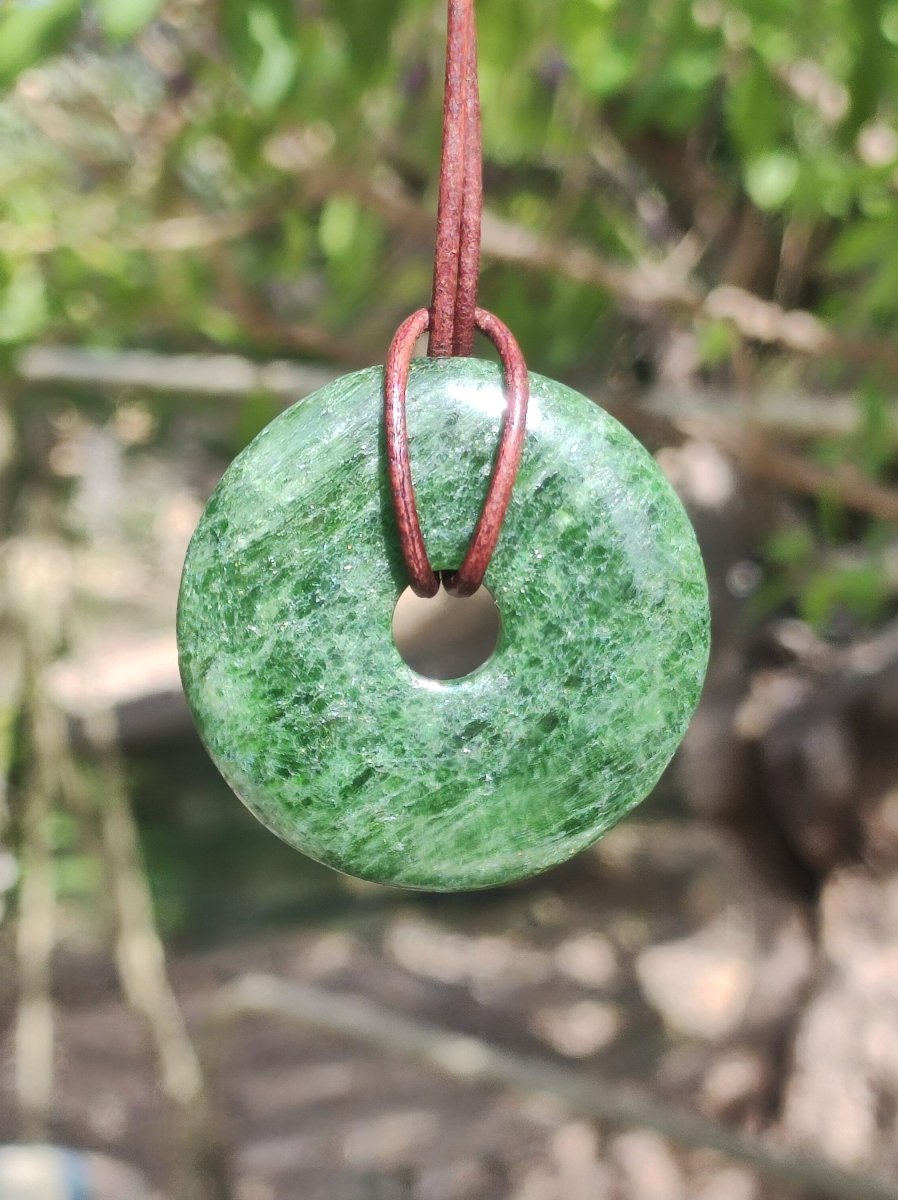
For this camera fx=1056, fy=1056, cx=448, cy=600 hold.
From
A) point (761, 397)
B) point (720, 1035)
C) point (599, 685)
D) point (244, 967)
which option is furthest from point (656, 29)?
point (244, 967)

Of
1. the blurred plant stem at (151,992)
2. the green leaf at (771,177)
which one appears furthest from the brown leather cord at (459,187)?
the blurred plant stem at (151,992)

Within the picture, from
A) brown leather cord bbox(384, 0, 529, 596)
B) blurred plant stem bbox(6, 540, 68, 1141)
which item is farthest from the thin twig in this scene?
brown leather cord bbox(384, 0, 529, 596)

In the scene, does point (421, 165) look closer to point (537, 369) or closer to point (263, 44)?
point (537, 369)

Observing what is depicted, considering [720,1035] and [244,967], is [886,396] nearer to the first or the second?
[720,1035]

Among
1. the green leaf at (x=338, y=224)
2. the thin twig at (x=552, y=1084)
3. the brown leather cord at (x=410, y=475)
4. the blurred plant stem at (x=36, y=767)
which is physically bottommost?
the thin twig at (x=552, y=1084)

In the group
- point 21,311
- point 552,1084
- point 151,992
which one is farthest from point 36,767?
point 552,1084

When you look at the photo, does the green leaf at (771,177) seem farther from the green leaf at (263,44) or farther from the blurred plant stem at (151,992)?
the blurred plant stem at (151,992)
